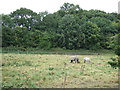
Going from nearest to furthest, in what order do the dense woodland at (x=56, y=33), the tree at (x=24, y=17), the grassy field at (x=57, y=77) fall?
the grassy field at (x=57, y=77) → the dense woodland at (x=56, y=33) → the tree at (x=24, y=17)

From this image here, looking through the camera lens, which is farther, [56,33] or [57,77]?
[56,33]

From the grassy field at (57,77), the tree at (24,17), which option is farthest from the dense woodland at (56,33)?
the grassy field at (57,77)

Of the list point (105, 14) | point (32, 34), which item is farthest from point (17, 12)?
point (105, 14)

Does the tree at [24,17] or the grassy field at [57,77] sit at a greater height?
the tree at [24,17]

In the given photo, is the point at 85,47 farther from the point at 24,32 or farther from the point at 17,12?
the point at 17,12

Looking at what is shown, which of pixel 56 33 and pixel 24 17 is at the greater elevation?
pixel 24 17

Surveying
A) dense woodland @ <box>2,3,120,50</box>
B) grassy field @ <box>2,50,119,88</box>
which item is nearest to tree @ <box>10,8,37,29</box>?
dense woodland @ <box>2,3,120,50</box>

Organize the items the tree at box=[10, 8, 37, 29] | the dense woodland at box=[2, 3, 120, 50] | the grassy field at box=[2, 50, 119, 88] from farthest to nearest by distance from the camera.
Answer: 1. the tree at box=[10, 8, 37, 29]
2. the dense woodland at box=[2, 3, 120, 50]
3. the grassy field at box=[2, 50, 119, 88]

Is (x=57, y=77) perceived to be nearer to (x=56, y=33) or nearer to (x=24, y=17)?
(x=56, y=33)

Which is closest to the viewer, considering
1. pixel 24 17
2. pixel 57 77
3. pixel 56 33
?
pixel 57 77

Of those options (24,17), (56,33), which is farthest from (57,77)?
(24,17)

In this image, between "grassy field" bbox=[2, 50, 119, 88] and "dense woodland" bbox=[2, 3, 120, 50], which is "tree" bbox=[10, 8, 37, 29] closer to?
Result: "dense woodland" bbox=[2, 3, 120, 50]

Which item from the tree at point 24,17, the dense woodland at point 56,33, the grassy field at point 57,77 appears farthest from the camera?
the tree at point 24,17

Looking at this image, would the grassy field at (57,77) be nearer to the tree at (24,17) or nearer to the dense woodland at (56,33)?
the dense woodland at (56,33)
